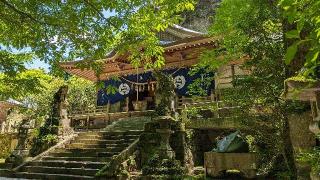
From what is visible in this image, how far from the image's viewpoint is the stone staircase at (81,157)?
10744mm

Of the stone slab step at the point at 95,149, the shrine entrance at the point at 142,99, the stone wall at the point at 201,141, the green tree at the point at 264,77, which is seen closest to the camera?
the green tree at the point at 264,77

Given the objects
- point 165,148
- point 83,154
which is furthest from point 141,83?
point 165,148

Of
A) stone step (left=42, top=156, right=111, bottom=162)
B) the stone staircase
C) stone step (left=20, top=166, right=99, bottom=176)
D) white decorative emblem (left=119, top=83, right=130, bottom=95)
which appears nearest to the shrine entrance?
white decorative emblem (left=119, top=83, right=130, bottom=95)

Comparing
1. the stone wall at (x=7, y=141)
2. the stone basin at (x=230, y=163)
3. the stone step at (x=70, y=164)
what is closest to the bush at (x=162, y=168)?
the stone basin at (x=230, y=163)

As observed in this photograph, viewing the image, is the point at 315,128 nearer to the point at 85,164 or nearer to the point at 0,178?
the point at 85,164

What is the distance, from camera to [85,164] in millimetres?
10961

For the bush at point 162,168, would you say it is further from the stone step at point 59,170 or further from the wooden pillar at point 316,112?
the wooden pillar at point 316,112

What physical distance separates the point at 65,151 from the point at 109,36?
8704 mm

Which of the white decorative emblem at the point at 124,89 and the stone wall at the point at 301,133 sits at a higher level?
the white decorative emblem at the point at 124,89

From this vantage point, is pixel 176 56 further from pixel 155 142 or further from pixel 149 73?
pixel 155 142

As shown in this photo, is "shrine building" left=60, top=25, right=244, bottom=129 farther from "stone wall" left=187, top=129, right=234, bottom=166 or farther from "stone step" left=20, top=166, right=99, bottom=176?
"stone step" left=20, top=166, right=99, bottom=176

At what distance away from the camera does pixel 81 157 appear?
11945 mm

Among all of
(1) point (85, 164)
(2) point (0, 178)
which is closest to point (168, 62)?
(1) point (85, 164)

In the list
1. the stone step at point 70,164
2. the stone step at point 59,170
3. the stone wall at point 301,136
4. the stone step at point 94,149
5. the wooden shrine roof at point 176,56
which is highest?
the wooden shrine roof at point 176,56
